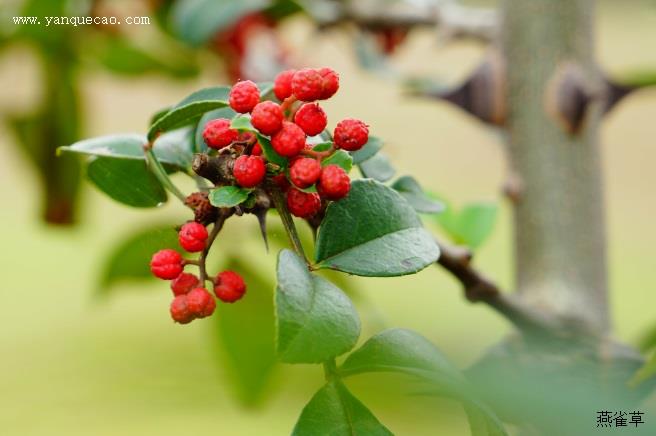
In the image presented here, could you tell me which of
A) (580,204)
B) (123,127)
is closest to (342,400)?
(580,204)

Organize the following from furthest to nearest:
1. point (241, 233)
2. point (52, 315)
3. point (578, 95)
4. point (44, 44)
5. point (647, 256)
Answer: point (647, 256) < point (52, 315) < point (44, 44) < point (241, 233) < point (578, 95)

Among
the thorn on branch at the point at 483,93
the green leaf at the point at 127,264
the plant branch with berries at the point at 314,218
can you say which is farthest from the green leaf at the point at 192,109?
the green leaf at the point at 127,264

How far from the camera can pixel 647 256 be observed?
172 centimetres

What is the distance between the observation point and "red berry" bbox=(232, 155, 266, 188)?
8.2 inches

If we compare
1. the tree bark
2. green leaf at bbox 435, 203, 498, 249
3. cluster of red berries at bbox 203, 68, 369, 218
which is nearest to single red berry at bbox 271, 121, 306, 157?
Answer: cluster of red berries at bbox 203, 68, 369, 218

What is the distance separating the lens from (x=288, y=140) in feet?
0.69

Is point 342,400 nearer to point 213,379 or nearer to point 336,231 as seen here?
point 336,231

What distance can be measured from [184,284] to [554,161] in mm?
259

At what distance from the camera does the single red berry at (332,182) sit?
211 millimetres

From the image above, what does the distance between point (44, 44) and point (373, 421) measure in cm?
53

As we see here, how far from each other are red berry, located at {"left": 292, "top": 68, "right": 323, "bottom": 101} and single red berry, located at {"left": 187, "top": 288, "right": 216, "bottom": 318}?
50mm

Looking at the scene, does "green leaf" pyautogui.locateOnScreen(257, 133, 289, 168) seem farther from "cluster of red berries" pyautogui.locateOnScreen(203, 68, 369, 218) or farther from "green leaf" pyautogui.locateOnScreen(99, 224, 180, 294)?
"green leaf" pyautogui.locateOnScreen(99, 224, 180, 294)

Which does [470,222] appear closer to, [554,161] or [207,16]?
[554,161]

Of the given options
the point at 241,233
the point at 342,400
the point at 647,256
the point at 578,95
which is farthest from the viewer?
the point at 647,256
